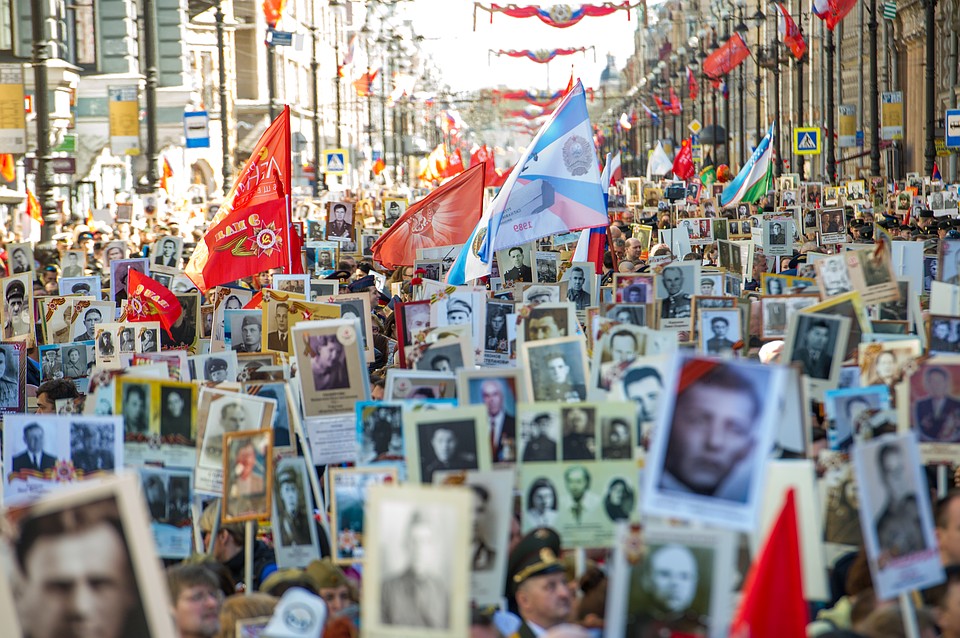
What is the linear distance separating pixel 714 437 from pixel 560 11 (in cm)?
3317

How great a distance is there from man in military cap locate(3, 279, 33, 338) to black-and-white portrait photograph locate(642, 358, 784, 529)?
383 inches

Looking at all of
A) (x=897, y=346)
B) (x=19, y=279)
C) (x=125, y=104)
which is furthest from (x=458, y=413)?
(x=125, y=104)

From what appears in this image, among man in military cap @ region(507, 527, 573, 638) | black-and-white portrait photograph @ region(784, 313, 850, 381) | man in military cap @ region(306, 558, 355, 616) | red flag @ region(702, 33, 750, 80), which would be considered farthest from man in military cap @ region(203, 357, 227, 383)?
red flag @ region(702, 33, 750, 80)

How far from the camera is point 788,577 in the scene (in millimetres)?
4059

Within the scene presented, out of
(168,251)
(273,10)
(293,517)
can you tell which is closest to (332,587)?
(293,517)

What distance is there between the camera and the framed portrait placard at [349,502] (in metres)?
6.16

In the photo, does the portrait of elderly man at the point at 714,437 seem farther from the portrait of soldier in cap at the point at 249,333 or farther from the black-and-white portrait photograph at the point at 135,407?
the portrait of soldier in cap at the point at 249,333

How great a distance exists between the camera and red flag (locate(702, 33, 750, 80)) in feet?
138

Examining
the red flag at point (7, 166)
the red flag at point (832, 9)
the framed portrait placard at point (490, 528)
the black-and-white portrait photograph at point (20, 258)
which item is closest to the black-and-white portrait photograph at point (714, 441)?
the framed portrait placard at point (490, 528)

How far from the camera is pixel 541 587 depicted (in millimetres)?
5340

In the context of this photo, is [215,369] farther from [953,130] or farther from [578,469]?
[953,130]

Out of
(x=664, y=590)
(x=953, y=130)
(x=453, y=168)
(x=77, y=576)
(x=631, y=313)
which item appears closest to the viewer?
(x=77, y=576)

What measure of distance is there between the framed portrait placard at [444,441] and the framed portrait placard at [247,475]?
96 centimetres

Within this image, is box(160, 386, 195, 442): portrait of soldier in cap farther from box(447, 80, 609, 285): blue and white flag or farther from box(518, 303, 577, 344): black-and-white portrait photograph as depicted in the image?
box(447, 80, 609, 285): blue and white flag
